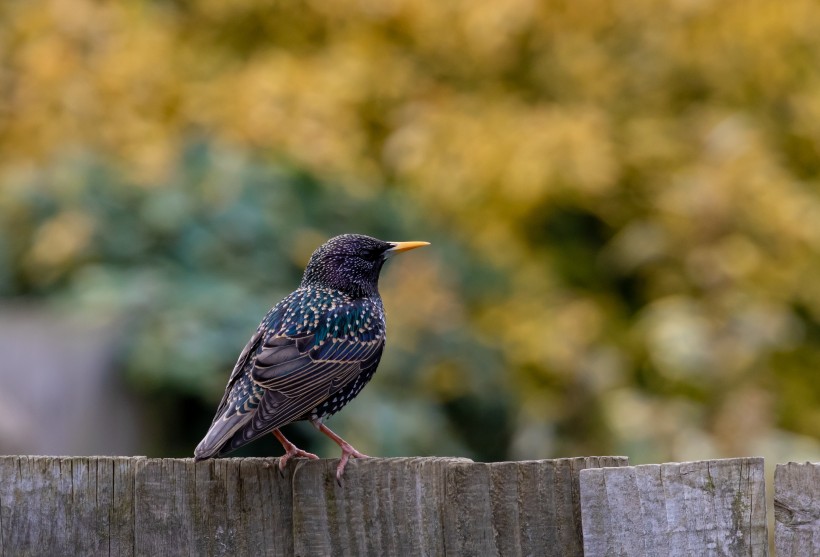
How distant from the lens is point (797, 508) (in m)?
2.27

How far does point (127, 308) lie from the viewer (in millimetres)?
5555

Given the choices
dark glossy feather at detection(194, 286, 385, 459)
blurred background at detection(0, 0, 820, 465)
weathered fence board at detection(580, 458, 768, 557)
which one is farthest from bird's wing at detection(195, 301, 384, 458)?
blurred background at detection(0, 0, 820, 465)

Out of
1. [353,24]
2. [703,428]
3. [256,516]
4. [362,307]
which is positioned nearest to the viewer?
[256,516]

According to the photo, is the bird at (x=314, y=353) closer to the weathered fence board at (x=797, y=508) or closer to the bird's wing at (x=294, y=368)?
the bird's wing at (x=294, y=368)

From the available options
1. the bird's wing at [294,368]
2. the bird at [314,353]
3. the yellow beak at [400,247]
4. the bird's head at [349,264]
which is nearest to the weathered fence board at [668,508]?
the bird at [314,353]

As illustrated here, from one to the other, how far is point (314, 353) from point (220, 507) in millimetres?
1092

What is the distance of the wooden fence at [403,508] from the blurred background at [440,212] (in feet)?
8.55

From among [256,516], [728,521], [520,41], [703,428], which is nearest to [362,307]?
[256,516]

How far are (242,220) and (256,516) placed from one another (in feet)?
12.6

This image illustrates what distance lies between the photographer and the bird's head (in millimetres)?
4008

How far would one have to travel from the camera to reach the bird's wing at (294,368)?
10.3 feet

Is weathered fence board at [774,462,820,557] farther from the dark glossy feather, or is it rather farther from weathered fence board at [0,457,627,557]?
the dark glossy feather

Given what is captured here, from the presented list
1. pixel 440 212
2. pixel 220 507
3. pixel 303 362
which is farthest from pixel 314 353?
pixel 440 212

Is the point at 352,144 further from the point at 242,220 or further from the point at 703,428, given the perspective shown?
the point at 703,428
